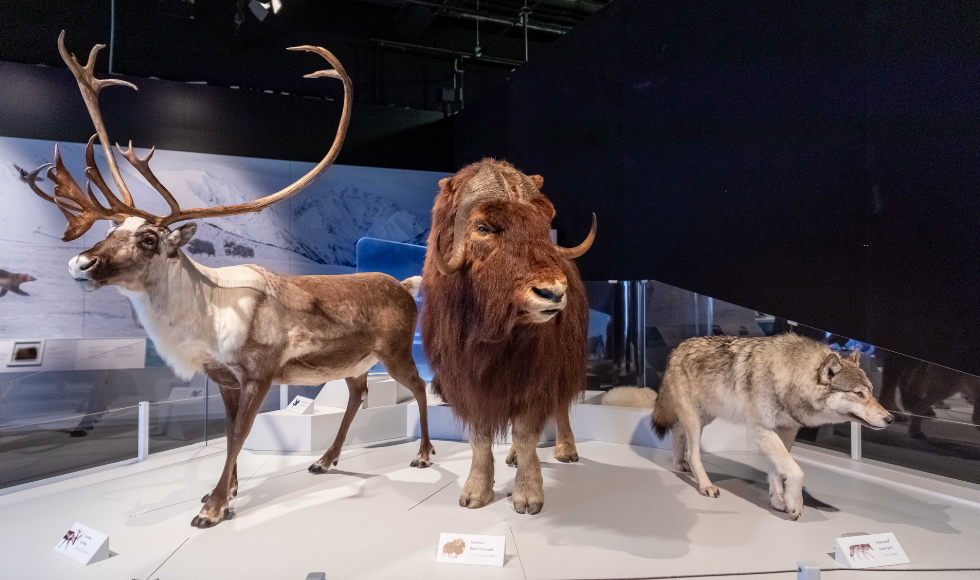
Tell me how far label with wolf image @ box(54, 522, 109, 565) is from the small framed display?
196cm

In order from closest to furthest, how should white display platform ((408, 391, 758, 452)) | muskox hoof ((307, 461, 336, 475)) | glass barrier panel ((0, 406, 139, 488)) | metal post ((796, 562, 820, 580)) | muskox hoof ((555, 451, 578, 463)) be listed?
metal post ((796, 562, 820, 580))
glass barrier panel ((0, 406, 139, 488))
muskox hoof ((307, 461, 336, 475))
muskox hoof ((555, 451, 578, 463))
white display platform ((408, 391, 758, 452))

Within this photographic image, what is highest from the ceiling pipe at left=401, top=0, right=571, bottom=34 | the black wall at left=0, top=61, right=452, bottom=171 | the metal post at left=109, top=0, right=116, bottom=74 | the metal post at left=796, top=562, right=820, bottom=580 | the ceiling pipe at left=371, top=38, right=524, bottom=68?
the ceiling pipe at left=401, top=0, right=571, bottom=34

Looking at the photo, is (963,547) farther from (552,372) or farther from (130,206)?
(130,206)

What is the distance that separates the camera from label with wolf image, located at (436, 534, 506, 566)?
2057 millimetres

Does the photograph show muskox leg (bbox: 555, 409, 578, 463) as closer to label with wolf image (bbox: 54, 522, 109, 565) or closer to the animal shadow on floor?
the animal shadow on floor

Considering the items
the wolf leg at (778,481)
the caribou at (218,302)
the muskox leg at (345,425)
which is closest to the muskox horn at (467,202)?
the caribou at (218,302)

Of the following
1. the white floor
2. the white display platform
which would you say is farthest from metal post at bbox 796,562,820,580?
the white display platform

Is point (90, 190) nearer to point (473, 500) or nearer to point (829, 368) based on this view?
point (473, 500)

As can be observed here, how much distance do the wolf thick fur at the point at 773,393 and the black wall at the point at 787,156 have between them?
589 mm

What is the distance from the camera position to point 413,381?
3.51m

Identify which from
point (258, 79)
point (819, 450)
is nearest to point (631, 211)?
point (819, 450)

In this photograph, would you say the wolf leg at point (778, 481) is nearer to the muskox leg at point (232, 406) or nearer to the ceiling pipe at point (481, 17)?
the muskox leg at point (232, 406)

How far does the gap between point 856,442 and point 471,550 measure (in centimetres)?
257

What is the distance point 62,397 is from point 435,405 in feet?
7.55
